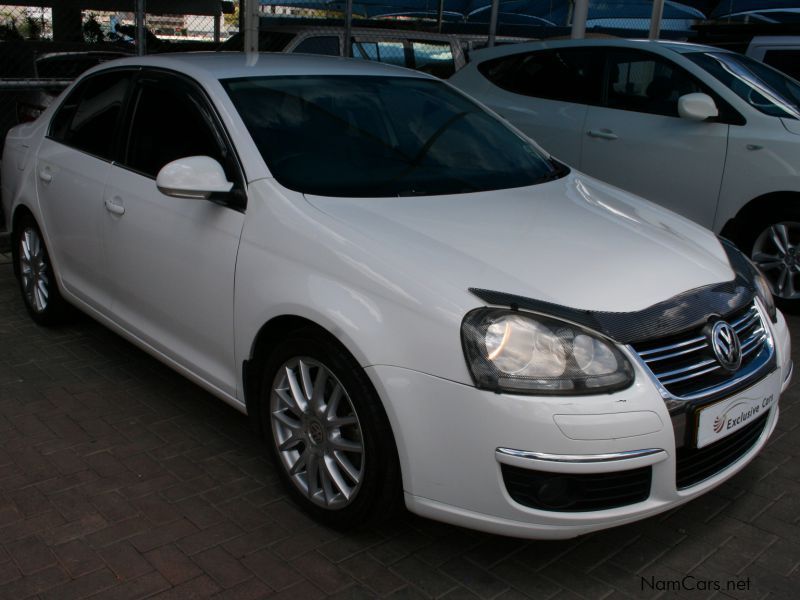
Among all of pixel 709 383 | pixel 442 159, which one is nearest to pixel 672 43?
pixel 442 159

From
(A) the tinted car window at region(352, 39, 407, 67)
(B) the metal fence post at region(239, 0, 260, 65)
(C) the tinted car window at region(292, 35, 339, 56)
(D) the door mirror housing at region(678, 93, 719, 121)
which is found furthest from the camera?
(A) the tinted car window at region(352, 39, 407, 67)

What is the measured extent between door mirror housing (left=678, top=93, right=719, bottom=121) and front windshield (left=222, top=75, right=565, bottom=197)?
6.32 ft

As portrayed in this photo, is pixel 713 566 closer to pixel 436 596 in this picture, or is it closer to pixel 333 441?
pixel 436 596

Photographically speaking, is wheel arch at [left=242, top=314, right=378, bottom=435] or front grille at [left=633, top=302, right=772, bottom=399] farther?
wheel arch at [left=242, top=314, right=378, bottom=435]

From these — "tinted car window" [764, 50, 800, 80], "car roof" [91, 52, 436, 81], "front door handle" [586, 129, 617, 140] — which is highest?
"car roof" [91, 52, 436, 81]

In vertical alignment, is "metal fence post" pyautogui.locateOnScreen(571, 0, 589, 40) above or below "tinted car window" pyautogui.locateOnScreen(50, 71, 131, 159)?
above

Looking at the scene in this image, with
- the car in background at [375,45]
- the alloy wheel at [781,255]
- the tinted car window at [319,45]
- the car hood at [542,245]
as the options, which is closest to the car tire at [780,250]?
the alloy wheel at [781,255]

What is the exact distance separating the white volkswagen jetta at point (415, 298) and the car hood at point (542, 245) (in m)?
0.01

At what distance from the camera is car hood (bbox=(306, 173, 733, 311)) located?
2777mm

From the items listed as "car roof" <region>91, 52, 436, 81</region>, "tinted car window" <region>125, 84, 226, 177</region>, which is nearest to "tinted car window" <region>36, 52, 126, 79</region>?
"car roof" <region>91, 52, 436, 81</region>

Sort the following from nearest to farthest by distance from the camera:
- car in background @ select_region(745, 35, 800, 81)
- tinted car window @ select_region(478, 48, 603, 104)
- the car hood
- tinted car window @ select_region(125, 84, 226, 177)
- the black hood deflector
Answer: the black hood deflector
the car hood
tinted car window @ select_region(125, 84, 226, 177)
tinted car window @ select_region(478, 48, 603, 104)
car in background @ select_region(745, 35, 800, 81)

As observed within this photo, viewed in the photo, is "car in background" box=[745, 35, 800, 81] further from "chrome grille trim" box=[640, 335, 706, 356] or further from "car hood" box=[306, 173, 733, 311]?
"chrome grille trim" box=[640, 335, 706, 356]

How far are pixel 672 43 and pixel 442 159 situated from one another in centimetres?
Result: 353

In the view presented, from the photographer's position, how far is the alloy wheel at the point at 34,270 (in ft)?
16.2
